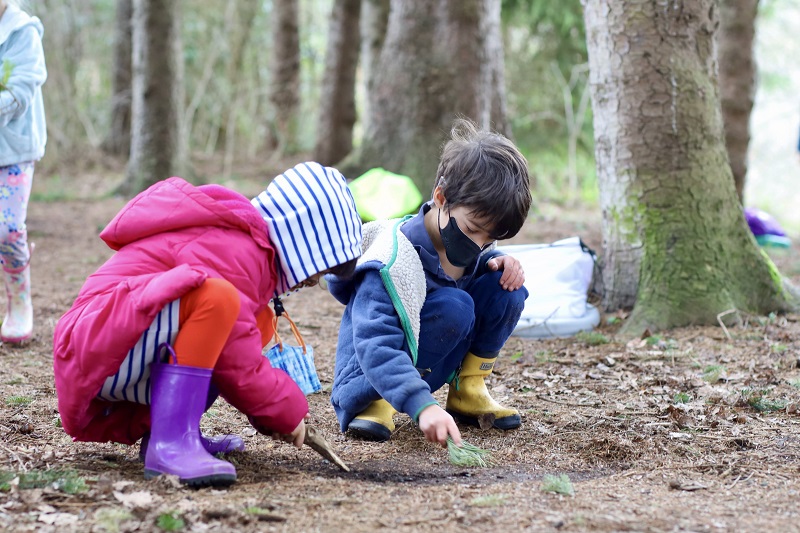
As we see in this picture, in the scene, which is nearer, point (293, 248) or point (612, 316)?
point (293, 248)

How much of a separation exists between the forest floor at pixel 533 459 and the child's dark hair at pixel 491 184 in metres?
0.79

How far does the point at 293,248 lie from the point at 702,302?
275 cm

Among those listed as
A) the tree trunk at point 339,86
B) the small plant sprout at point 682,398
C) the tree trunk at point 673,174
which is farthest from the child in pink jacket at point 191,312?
the tree trunk at point 339,86

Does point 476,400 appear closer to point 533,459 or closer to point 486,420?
point 486,420

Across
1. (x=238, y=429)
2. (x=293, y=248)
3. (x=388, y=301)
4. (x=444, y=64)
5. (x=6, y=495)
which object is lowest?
(x=238, y=429)

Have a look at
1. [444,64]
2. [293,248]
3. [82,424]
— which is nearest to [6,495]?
[82,424]

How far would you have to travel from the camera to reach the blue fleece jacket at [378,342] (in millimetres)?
2531

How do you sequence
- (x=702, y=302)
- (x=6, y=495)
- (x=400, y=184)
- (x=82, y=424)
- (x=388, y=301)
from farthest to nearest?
(x=400, y=184) < (x=702, y=302) < (x=388, y=301) < (x=82, y=424) < (x=6, y=495)

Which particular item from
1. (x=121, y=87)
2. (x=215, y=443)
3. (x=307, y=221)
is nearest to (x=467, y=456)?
(x=215, y=443)

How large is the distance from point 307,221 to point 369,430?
869 mm

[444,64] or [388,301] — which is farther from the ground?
[444,64]

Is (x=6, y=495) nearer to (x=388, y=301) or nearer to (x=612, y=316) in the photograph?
(x=388, y=301)

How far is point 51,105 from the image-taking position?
513 inches

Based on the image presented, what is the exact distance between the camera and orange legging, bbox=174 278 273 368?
2230mm
